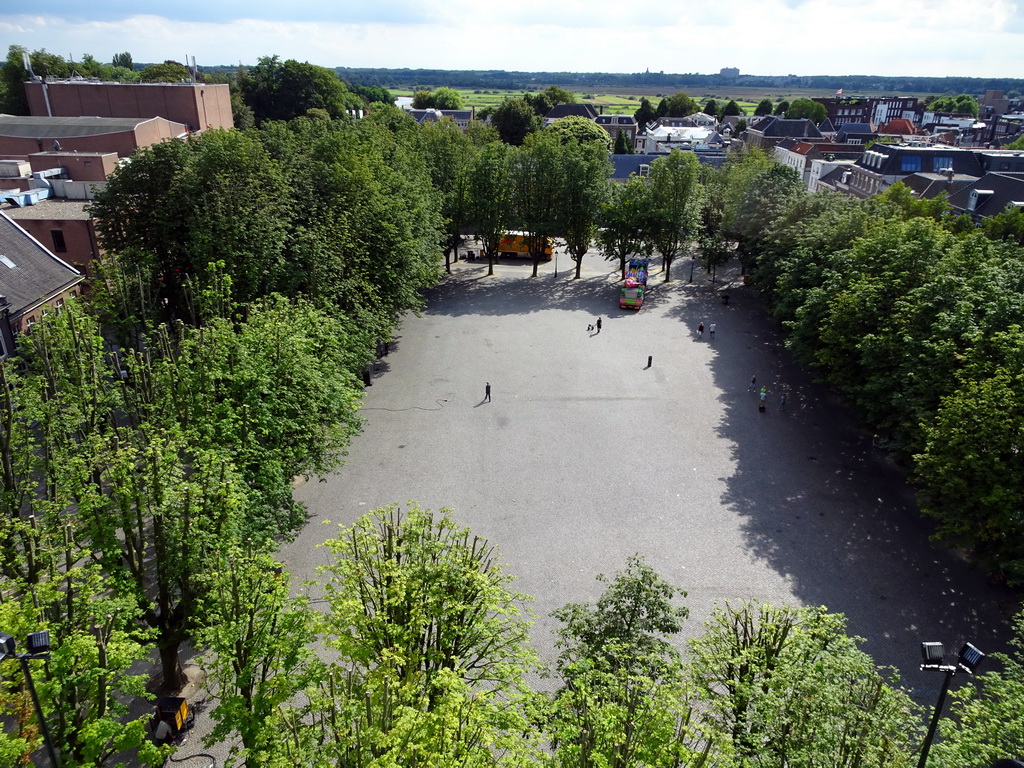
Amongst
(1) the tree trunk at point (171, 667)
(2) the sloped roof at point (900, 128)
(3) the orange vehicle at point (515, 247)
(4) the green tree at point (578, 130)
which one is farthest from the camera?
(2) the sloped roof at point (900, 128)

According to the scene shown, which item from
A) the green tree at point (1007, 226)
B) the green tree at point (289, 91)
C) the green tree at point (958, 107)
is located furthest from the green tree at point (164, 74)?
the green tree at point (958, 107)

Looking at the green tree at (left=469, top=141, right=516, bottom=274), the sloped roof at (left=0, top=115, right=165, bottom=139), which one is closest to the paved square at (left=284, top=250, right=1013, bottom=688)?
the green tree at (left=469, top=141, right=516, bottom=274)

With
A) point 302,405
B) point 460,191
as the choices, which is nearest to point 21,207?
point 460,191

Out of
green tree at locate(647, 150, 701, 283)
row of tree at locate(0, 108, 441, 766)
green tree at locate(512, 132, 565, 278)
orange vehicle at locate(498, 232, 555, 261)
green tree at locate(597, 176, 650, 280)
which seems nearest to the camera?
row of tree at locate(0, 108, 441, 766)

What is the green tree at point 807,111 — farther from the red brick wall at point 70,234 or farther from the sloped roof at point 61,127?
the red brick wall at point 70,234

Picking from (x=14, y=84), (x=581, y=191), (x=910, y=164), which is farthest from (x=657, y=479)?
(x=14, y=84)

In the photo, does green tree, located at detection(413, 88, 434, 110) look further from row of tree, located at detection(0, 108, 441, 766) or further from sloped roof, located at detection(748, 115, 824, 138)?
row of tree, located at detection(0, 108, 441, 766)
